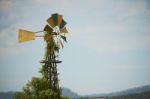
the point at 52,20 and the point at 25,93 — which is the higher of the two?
the point at 52,20

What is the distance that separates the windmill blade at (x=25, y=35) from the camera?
29152 mm

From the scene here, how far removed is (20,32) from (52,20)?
3.76 meters

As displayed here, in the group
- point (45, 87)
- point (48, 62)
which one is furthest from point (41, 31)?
point (45, 87)

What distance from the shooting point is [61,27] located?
101 ft

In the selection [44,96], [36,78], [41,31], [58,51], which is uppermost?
[41,31]

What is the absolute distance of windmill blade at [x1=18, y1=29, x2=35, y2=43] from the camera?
2915cm

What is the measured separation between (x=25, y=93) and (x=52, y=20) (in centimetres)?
864

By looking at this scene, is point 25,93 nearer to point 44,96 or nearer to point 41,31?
point 44,96

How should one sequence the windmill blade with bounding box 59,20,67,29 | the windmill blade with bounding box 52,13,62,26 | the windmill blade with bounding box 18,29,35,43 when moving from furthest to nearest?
1. the windmill blade with bounding box 59,20,67,29
2. the windmill blade with bounding box 52,13,62,26
3. the windmill blade with bounding box 18,29,35,43

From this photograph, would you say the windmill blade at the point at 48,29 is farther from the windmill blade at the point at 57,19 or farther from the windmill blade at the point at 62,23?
the windmill blade at the point at 62,23

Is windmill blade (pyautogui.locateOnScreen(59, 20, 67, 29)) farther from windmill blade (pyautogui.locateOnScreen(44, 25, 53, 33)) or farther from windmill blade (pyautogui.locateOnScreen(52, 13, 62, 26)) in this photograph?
windmill blade (pyautogui.locateOnScreen(44, 25, 53, 33))

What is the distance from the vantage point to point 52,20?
30.3m

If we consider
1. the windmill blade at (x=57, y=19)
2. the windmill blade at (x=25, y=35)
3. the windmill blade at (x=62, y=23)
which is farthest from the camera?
the windmill blade at (x=62, y=23)

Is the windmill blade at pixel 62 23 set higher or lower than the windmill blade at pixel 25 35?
higher
